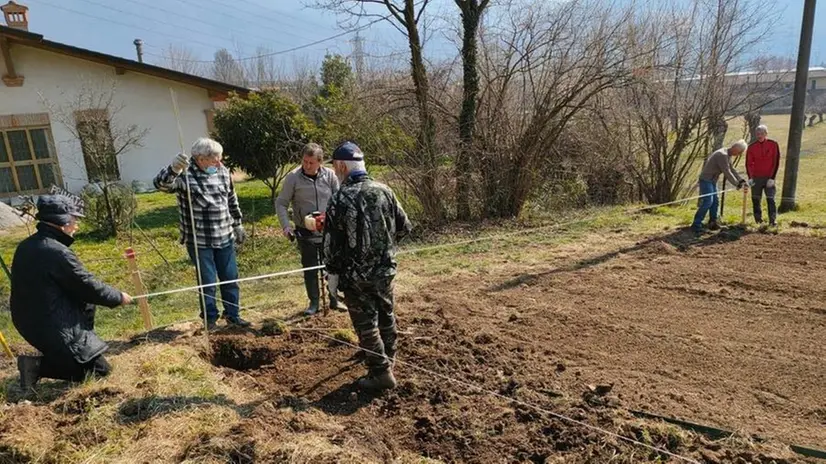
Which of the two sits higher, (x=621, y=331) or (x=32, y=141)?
(x=32, y=141)

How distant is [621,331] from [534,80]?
6.56m

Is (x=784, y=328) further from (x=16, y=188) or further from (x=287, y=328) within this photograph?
(x=16, y=188)

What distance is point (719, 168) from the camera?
27.8 ft

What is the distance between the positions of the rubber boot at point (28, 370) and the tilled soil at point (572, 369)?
126 cm

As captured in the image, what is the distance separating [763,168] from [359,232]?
7965 mm

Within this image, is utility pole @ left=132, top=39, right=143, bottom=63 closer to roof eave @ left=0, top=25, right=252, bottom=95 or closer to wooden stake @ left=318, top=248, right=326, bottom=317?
roof eave @ left=0, top=25, right=252, bottom=95

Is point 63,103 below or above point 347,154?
above

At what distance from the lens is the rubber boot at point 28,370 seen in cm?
386

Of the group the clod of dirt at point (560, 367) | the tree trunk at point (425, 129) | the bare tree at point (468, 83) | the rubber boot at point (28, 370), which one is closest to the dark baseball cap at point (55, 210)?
the rubber boot at point (28, 370)

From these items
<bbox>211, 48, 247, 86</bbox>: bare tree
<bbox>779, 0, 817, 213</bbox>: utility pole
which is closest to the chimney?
<bbox>779, 0, 817, 213</bbox>: utility pole

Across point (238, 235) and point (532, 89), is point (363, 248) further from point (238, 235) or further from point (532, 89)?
point (532, 89)

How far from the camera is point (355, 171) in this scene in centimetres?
378

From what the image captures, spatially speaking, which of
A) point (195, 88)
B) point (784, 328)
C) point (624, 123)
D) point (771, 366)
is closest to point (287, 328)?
point (771, 366)

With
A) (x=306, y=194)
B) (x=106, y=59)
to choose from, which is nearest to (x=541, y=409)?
(x=306, y=194)
